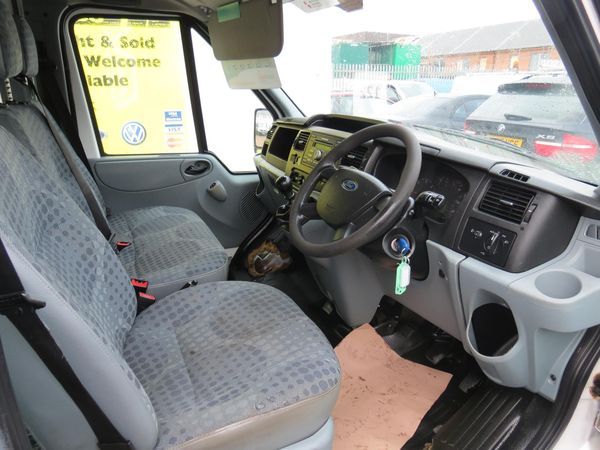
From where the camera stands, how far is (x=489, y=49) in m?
1.62

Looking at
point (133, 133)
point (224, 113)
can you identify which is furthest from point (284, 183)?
point (133, 133)

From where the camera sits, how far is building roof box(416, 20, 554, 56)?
1.33m

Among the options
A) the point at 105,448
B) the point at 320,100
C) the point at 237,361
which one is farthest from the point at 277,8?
the point at 105,448

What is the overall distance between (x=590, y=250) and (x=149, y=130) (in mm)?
2358

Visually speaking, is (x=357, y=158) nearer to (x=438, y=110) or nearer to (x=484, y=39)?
(x=438, y=110)

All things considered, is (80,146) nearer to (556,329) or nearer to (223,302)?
(223,302)

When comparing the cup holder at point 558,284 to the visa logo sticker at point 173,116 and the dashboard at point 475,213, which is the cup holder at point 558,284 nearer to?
the dashboard at point 475,213

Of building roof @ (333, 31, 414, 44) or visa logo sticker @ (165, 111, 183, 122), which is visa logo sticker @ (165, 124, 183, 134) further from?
building roof @ (333, 31, 414, 44)

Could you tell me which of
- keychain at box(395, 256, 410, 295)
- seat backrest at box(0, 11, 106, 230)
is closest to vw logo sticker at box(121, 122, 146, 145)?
seat backrest at box(0, 11, 106, 230)

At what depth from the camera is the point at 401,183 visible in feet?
3.72

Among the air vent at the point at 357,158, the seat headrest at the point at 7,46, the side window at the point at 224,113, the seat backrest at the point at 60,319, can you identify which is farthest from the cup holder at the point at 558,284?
the side window at the point at 224,113

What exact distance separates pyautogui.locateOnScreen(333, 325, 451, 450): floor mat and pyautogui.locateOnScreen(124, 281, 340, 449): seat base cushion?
400mm

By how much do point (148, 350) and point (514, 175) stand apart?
3.55 feet

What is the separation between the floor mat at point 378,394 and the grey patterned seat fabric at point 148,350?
391mm
